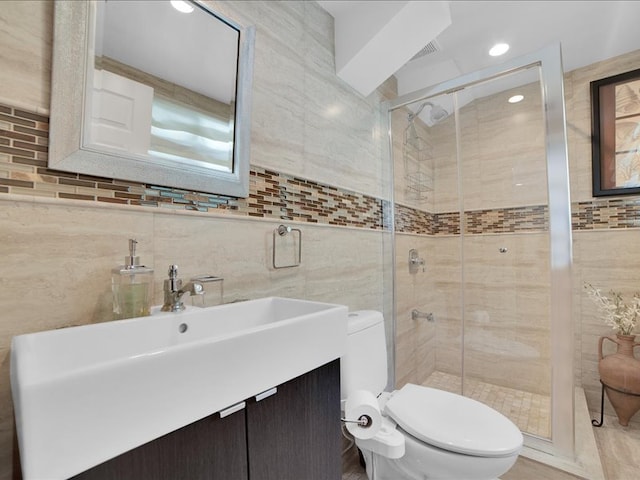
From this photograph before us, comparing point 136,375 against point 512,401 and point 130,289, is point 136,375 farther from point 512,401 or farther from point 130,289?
point 512,401

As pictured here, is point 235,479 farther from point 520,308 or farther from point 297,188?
point 520,308

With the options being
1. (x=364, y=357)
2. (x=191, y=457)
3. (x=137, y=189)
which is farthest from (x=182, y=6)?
(x=364, y=357)

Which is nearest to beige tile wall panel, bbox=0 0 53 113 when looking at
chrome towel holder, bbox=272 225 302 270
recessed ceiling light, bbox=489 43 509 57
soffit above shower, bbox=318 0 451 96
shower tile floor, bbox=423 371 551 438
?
chrome towel holder, bbox=272 225 302 270

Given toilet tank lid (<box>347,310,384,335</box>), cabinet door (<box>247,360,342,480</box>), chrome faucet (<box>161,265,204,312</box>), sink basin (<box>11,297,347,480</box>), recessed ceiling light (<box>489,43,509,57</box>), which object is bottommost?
cabinet door (<box>247,360,342,480</box>)

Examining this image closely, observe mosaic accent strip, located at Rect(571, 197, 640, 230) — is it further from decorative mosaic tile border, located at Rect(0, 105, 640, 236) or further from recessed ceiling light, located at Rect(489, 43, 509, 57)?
recessed ceiling light, located at Rect(489, 43, 509, 57)

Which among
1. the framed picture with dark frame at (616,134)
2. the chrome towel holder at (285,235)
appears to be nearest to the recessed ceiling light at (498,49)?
the framed picture with dark frame at (616,134)

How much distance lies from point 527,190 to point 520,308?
0.73 metres

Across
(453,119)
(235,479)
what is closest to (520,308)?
(453,119)

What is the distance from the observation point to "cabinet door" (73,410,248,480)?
53 centimetres

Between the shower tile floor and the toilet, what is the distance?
2.25ft

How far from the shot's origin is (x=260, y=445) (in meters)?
0.72

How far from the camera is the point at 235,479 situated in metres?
0.67

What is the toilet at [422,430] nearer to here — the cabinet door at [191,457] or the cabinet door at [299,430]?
the cabinet door at [299,430]

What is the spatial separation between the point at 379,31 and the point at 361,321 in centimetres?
142
